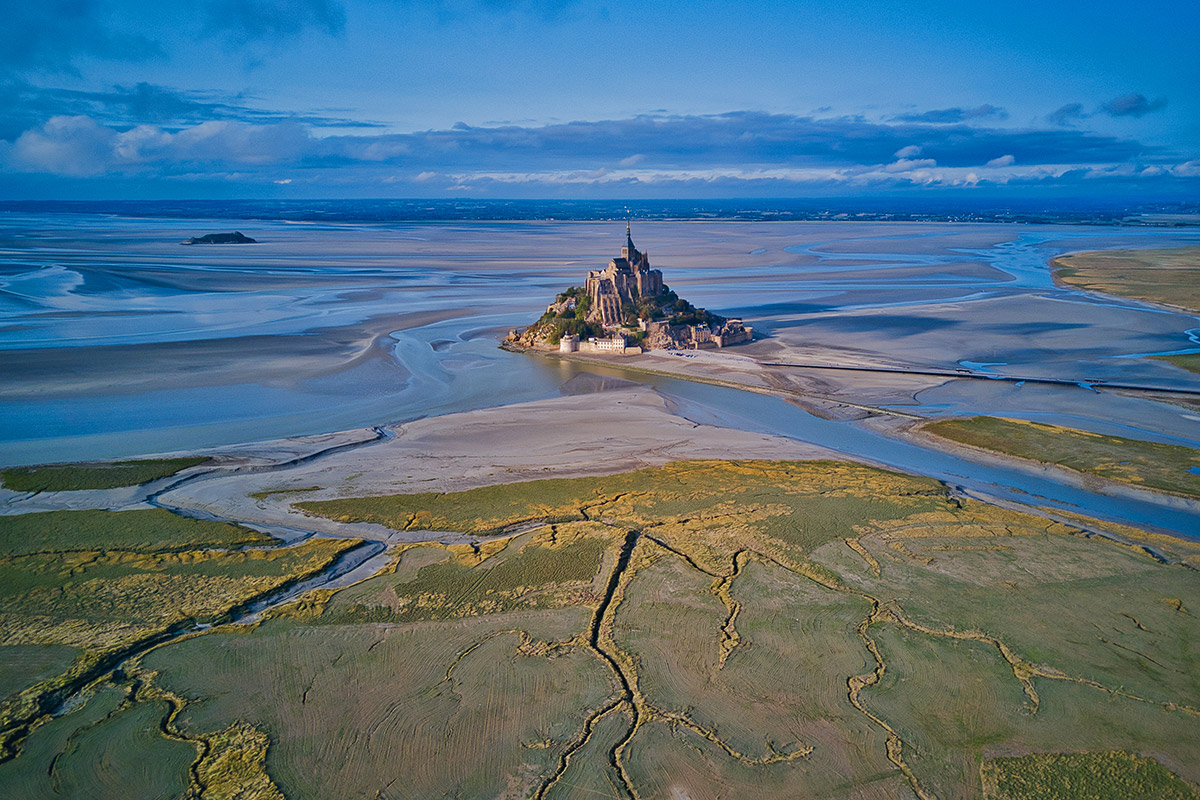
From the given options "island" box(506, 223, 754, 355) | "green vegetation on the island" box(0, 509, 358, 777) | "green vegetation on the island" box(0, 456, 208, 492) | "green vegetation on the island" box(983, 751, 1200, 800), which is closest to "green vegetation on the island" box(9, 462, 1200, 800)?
"green vegetation on the island" box(983, 751, 1200, 800)

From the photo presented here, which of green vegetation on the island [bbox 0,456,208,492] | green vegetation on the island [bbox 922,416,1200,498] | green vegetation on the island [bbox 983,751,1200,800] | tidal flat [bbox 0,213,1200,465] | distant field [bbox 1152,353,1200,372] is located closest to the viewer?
green vegetation on the island [bbox 983,751,1200,800]

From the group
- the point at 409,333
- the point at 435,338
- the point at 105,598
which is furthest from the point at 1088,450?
the point at 409,333

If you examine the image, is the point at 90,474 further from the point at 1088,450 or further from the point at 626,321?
the point at 1088,450

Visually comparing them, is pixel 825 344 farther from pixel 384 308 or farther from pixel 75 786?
pixel 75 786

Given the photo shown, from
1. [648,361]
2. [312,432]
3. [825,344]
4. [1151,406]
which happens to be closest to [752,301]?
[825,344]

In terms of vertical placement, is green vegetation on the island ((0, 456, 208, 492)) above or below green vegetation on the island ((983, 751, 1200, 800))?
above

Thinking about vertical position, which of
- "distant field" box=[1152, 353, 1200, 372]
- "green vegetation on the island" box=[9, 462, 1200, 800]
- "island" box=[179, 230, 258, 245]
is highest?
"island" box=[179, 230, 258, 245]

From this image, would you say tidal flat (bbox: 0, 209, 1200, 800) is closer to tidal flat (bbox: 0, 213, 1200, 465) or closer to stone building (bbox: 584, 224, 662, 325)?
tidal flat (bbox: 0, 213, 1200, 465)

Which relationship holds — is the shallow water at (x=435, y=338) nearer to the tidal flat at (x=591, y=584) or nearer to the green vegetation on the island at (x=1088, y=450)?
the tidal flat at (x=591, y=584)
